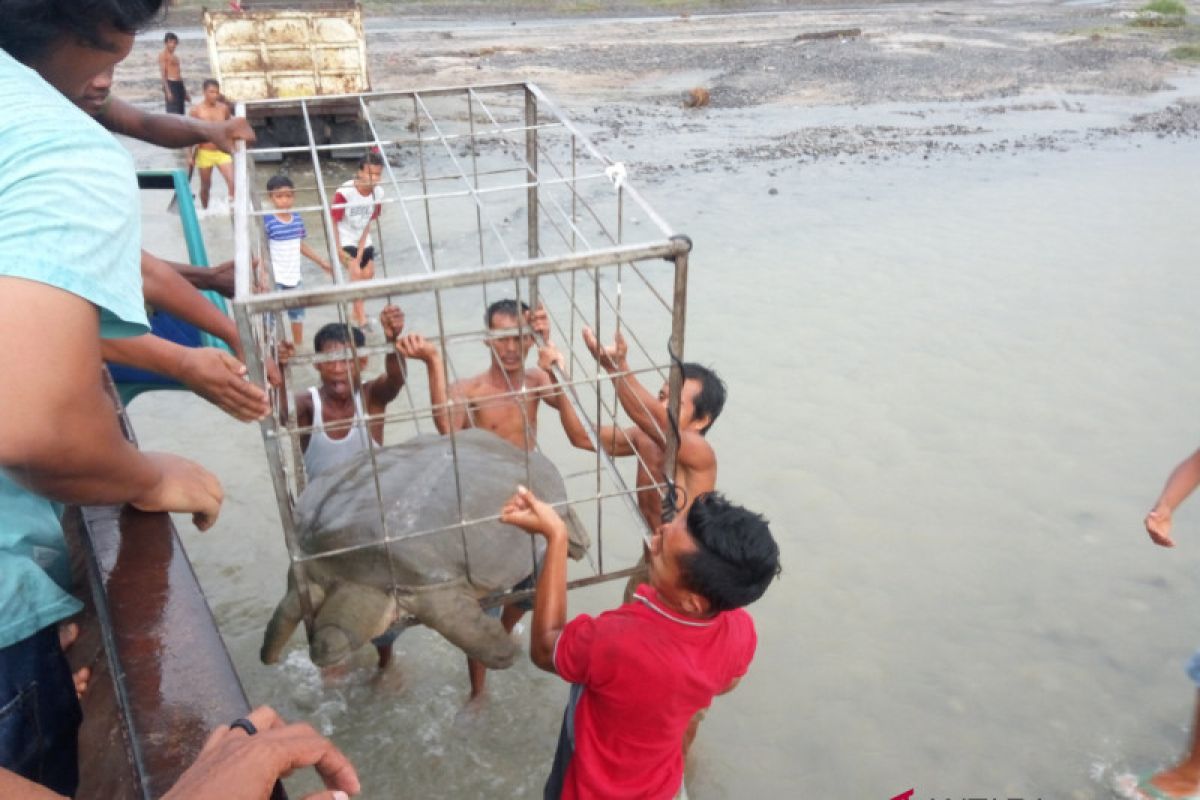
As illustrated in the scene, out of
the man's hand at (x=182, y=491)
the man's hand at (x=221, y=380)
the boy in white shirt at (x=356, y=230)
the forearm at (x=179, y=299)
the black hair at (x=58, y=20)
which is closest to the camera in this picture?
the black hair at (x=58, y=20)

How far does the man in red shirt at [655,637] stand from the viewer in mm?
1805

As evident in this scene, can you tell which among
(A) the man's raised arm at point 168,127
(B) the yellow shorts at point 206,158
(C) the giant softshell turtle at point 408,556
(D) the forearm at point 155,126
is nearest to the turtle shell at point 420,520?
(C) the giant softshell turtle at point 408,556

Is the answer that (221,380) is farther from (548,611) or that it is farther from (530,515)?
(548,611)

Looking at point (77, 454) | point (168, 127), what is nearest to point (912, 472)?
point (168, 127)

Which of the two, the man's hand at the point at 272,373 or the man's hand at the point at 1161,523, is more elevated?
the man's hand at the point at 272,373

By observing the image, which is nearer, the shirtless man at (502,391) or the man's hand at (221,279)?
the man's hand at (221,279)

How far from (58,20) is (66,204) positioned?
0.29m

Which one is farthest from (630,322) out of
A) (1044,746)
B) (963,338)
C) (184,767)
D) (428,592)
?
(184,767)

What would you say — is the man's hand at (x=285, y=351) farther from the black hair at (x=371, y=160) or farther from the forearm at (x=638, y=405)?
the black hair at (x=371, y=160)

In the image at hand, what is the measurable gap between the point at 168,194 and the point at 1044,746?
883 centimetres

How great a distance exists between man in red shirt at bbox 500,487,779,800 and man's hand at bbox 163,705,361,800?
0.78m

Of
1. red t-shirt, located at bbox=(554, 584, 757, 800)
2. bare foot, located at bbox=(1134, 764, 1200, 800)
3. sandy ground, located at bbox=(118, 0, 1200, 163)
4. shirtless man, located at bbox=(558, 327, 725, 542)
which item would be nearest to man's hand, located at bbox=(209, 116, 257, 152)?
shirtless man, located at bbox=(558, 327, 725, 542)

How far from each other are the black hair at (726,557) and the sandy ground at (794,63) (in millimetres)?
8401

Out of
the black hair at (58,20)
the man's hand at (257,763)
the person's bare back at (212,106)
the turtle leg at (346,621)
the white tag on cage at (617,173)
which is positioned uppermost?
the black hair at (58,20)
